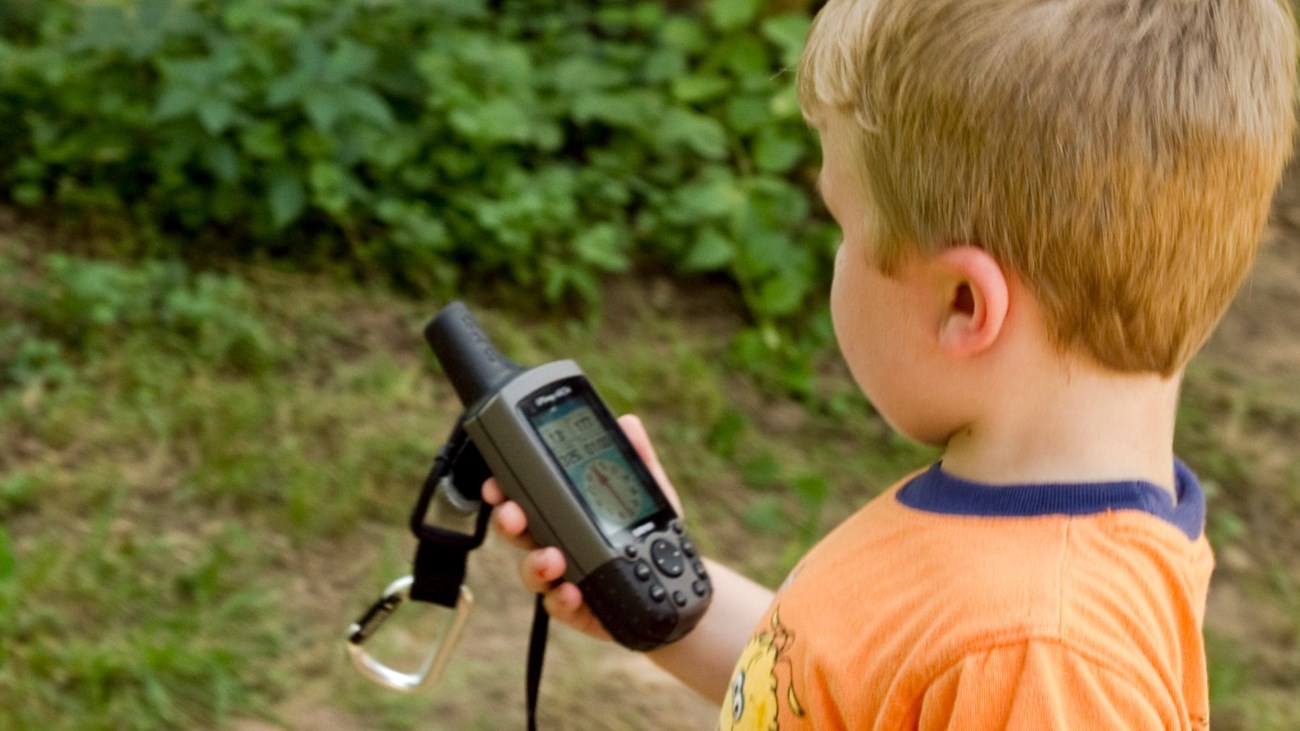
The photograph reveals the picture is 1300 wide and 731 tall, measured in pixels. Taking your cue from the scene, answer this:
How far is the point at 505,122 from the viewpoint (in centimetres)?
318

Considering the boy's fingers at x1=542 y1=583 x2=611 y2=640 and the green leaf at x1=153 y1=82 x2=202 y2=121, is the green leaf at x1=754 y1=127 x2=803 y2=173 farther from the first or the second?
the boy's fingers at x1=542 y1=583 x2=611 y2=640

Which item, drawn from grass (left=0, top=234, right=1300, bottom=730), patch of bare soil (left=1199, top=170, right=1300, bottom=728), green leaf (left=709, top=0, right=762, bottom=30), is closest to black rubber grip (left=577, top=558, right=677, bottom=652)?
grass (left=0, top=234, right=1300, bottom=730)

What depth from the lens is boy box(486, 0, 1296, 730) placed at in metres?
0.94

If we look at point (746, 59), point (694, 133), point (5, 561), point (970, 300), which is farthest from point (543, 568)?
point (746, 59)

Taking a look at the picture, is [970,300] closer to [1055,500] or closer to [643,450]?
[1055,500]

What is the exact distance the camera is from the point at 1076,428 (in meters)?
1.01

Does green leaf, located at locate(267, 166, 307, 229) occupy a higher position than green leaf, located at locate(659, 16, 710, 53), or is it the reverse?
green leaf, located at locate(659, 16, 710, 53)

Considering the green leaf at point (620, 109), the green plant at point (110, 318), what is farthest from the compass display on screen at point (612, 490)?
the green leaf at point (620, 109)

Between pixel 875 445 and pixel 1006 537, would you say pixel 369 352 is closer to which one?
pixel 875 445

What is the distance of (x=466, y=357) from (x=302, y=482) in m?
1.14

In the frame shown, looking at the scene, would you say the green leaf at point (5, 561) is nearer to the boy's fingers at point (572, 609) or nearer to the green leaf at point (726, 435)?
the boy's fingers at point (572, 609)

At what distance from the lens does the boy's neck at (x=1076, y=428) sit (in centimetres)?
101

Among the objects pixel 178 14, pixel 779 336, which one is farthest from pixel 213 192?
pixel 779 336

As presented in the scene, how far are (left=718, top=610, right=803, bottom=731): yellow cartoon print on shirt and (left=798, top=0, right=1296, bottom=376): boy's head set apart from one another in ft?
1.10
